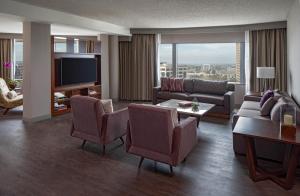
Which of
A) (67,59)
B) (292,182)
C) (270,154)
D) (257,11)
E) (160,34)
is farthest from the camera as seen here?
(160,34)

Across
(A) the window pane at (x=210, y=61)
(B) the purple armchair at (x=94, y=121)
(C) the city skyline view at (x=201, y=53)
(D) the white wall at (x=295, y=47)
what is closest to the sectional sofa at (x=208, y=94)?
(A) the window pane at (x=210, y=61)

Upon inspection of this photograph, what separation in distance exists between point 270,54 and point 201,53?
2123mm

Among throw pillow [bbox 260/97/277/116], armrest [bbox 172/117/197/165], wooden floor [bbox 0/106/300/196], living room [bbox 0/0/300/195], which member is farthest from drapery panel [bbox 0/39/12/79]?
throw pillow [bbox 260/97/277/116]

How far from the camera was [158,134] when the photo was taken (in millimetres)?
2939

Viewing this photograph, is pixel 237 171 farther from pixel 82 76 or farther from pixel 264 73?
pixel 82 76

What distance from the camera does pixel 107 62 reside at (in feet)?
26.7

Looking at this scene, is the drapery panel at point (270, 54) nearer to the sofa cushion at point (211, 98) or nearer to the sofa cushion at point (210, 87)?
the sofa cushion at point (210, 87)

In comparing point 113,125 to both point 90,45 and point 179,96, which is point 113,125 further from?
point 90,45

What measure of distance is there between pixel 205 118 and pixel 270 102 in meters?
2.12

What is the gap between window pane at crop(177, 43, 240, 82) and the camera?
765 cm

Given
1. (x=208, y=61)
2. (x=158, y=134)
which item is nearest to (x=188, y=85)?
(x=208, y=61)

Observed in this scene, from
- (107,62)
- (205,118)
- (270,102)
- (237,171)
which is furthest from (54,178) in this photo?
(107,62)

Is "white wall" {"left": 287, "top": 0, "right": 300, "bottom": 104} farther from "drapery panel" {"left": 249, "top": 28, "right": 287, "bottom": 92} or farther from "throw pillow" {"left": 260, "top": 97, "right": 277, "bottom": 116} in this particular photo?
"drapery panel" {"left": 249, "top": 28, "right": 287, "bottom": 92}

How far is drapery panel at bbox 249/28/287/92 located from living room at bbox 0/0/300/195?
0.09 feet
